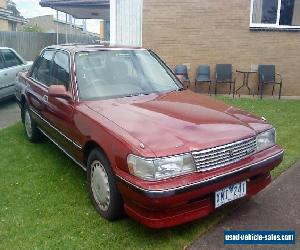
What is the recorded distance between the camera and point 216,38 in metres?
10.6

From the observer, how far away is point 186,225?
3.43 meters

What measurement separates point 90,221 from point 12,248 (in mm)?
745

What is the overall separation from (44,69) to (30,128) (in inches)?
46.0

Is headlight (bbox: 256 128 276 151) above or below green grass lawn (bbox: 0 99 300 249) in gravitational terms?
above

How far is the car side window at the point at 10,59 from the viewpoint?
938cm

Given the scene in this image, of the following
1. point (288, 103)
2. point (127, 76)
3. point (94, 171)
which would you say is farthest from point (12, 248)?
point (288, 103)

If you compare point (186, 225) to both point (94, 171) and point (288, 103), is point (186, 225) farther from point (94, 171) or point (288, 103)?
point (288, 103)

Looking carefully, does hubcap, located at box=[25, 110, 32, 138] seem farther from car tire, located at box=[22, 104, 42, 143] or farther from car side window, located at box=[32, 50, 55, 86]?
car side window, located at box=[32, 50, 55, 86]

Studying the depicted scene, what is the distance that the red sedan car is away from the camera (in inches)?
113

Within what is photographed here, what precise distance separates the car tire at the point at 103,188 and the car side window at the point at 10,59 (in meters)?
6.74

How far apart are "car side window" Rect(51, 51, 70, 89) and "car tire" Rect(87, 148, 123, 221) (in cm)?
113

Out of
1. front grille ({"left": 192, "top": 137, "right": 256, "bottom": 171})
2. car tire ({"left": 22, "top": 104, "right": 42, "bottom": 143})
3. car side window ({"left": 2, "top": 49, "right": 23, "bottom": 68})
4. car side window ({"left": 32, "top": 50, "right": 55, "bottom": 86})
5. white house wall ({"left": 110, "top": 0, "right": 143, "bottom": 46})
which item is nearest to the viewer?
front grille ({"left": 192, "top": 137, "right": 256, "bottom": 171})

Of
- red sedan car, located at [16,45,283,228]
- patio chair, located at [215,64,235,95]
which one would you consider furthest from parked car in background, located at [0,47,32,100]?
patio chair, located at [215,64,235,95]

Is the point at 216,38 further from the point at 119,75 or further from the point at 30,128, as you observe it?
the point at 119,75
